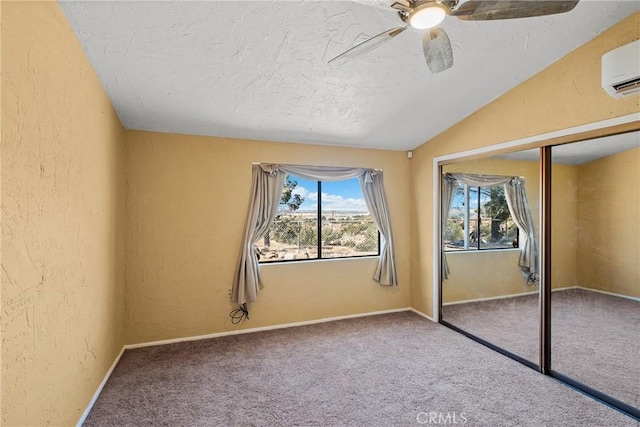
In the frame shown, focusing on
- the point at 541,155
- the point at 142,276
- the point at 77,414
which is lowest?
the point at 77,414

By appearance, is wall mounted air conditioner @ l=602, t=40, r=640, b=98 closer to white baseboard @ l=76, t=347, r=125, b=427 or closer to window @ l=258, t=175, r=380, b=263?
window @ l=258, t=175, r=380, b=263

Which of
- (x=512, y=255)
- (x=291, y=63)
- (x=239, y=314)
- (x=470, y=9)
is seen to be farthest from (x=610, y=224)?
(x=239, y=314)

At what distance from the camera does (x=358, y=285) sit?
404 centimetres

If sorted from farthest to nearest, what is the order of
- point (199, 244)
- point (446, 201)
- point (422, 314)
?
point (422, 314) → point (446, 201) → point (199, 244)

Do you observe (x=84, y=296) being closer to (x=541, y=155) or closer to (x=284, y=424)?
(x=284, y=424)

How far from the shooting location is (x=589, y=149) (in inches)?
94.3

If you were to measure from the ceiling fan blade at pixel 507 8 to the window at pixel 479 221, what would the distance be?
1961 mm

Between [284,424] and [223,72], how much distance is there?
256 cm

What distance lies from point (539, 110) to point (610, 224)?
1.10 m

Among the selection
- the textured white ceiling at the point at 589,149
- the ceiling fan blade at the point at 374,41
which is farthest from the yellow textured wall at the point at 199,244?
the textured white ceiling at the point at 589,149

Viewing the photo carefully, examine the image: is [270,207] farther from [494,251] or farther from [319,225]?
[494,251]

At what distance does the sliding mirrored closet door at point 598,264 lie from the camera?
7.27 feet

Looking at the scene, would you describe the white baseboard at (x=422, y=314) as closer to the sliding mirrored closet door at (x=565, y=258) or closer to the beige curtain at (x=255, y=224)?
the sliding mirrored closet door at (x=565, y=258)

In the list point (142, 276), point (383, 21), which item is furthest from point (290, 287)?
point (383, 21)
